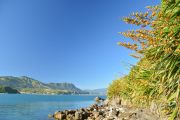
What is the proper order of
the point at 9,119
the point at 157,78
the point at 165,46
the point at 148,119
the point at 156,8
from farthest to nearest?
the point at 9,119
the point at 148,119
the point at 157,78
the point at 156,8
the point at 165,46

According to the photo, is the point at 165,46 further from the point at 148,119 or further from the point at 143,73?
the point at 148,119

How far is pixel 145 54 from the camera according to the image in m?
7.71

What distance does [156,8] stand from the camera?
732 centimetres

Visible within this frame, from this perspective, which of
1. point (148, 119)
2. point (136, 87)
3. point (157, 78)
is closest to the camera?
point (157, 78)

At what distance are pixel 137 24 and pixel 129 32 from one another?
28 centimetres

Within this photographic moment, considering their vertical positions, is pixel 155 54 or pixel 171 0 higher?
pixel 171 0

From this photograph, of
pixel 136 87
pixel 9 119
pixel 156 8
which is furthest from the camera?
pixel 9 119

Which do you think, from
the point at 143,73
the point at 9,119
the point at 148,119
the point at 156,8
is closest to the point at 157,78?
the point at 143,73

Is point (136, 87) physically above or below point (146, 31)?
below

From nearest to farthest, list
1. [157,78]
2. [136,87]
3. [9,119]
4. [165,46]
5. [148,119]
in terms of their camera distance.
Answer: [165,46] < [157,78] < [136,87] < [148,119] < [9,119]

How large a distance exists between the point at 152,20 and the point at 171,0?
0.64m

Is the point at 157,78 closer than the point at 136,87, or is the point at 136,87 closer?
the point at 157,78

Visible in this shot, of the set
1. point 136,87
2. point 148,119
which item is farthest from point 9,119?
point 136,87

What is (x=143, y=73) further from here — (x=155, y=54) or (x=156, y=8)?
(x=156, y=8)
